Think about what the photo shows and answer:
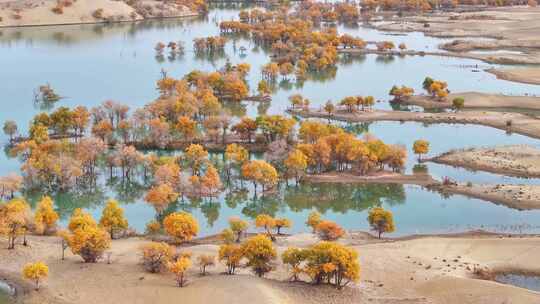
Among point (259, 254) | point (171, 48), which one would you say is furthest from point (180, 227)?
point (171, 48)

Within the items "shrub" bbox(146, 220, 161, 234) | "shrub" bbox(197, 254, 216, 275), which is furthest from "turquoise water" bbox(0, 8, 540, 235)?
"shrub" bbox(197, 254, 216, 275)

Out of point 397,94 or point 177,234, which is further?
point 397,94

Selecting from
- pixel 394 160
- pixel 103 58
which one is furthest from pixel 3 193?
pixel 103 58

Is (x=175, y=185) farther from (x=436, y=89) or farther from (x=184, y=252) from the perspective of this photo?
(x=436, y=89)

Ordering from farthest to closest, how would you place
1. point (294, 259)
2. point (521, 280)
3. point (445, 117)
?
1. point (445, 117)
2. point (521, 280)
3. point (294, 259)

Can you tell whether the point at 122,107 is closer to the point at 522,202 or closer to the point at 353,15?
the point at 522,202

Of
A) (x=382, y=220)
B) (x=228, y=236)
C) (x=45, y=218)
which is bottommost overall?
(x=228, y=236)
